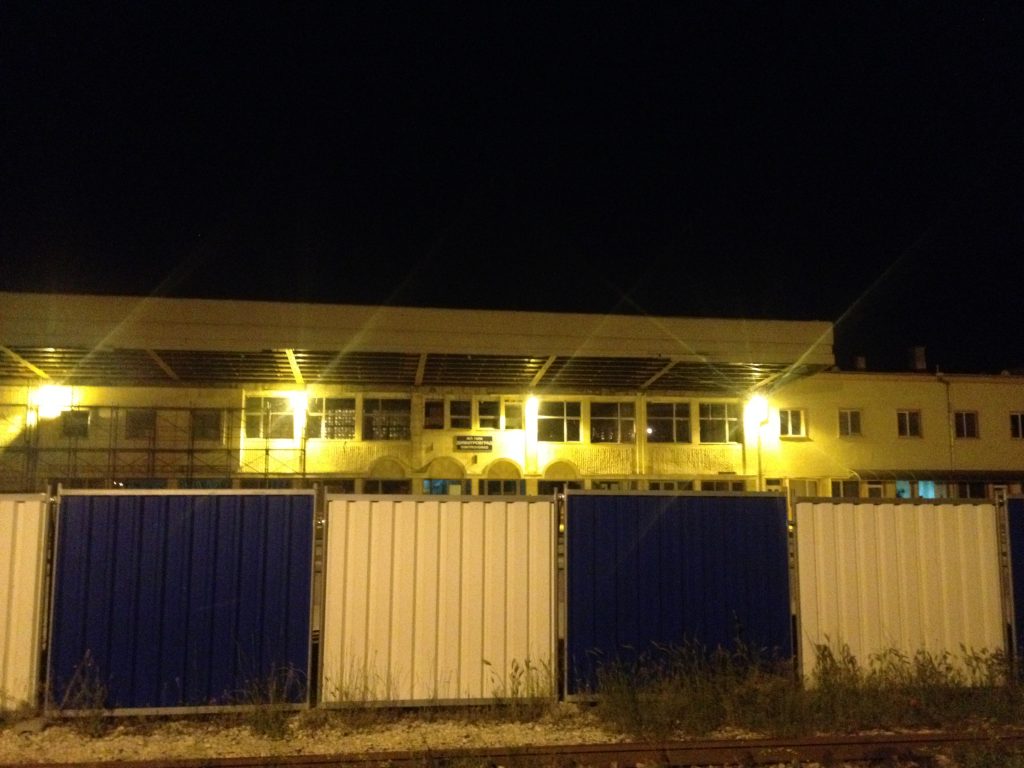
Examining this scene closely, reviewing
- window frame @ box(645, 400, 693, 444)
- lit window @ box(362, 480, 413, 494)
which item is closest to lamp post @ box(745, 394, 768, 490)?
window frame @ box(645, 400, 693, 444)

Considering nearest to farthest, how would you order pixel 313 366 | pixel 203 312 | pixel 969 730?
pixel 969 730 → pixel 203 312 → pixel 313 366

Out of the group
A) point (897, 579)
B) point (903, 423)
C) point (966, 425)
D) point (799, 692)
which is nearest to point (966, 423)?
point (966, 425)

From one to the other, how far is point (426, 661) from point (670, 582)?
2575 millimetres

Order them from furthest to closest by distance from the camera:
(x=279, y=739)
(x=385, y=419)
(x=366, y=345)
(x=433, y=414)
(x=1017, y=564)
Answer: (x=433, y=414) → (x=385, y=419) → (x=366, y=345) → (x=1017, y=564) → (x=279, y=739)

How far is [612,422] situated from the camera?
34.4 m

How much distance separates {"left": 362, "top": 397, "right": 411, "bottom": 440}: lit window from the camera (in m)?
33.0

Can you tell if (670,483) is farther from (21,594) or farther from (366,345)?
(21,594)

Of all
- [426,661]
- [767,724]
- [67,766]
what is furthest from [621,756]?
[67,766]

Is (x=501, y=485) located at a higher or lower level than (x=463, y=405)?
lower

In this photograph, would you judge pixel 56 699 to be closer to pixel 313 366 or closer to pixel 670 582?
pixel 670 582

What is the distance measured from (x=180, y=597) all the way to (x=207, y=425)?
972 inches

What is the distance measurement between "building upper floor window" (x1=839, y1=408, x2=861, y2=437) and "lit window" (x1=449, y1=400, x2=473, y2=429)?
14.4 m

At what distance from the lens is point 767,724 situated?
26.2ft

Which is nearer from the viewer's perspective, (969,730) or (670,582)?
(969,730)
